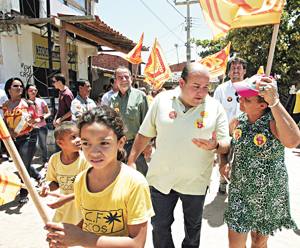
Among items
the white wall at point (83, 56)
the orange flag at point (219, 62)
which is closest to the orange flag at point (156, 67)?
the orange flag at point (219, 62)

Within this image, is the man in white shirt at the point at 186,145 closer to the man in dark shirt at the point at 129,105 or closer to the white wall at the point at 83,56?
the man in dark shirt at the point at 129,105

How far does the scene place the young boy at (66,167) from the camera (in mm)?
2424

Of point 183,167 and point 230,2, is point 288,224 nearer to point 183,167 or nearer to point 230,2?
point 183,167

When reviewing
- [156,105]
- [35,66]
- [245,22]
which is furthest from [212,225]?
[35,66]

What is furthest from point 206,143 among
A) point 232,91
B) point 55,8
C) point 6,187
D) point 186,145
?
point 55,8

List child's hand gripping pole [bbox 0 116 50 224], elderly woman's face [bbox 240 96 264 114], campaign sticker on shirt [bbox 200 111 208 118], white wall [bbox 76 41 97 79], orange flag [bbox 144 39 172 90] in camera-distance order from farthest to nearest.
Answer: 1. white wall [bbox 76 41 97 79]
2. orange flag [bbox 144 39 172 90]
3. campaign sticker on shirt [bbox 200 111 208 118]
4. elderly woman's face [bbox 240 96 264 114]
5. child's hand gripping pole [bbox 0 116 50 224]

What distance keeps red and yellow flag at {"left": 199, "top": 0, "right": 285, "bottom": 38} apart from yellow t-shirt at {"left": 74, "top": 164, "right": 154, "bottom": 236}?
1.38 m

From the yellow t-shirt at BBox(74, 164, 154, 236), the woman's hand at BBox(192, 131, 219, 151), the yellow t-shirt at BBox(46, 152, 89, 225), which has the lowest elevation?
the yellow t-shirt at BBox(46, 152, 89, 225)

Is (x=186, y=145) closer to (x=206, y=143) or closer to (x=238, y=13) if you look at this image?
(x=206, y=143)

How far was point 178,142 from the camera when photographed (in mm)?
2504

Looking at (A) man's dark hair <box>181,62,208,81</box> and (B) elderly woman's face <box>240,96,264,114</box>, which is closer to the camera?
(B) elderly woman's face <box>240,96,264,114</box>

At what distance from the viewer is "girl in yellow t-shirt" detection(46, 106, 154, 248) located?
155 centimetres

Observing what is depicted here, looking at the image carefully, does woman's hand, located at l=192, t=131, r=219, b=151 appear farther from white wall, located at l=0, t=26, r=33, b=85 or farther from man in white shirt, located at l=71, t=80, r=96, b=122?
white wall, located at l=0, t=26, r=33, b=85

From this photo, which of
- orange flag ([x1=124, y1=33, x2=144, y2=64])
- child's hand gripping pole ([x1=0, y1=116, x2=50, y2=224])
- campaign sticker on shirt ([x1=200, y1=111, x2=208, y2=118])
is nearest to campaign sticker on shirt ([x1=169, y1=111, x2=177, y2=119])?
campaign sticker on shirt ([x1=200, y1=111, x2=208, y2=118])
